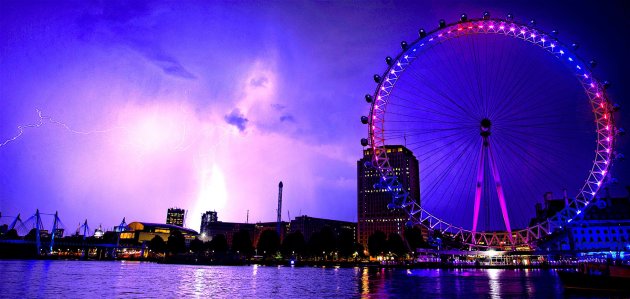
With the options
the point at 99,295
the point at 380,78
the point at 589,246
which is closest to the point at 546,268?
the point at 589,246

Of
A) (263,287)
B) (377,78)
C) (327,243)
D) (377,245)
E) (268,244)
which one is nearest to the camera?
(263,287)

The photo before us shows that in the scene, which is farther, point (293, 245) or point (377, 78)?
point (293, 245)

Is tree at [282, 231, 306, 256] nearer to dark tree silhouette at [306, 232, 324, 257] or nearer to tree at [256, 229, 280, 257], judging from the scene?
dark tree silhouette at [306, 232, 324, 257]

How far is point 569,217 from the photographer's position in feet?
213

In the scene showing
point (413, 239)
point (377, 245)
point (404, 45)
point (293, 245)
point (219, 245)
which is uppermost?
point (404, 45)

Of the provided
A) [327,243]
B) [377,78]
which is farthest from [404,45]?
[327,243]

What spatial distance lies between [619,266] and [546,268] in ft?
264

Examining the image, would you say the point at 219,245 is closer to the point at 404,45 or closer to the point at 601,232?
the point at 601,232

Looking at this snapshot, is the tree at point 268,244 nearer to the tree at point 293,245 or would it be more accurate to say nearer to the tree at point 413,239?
the tree at point 293,245

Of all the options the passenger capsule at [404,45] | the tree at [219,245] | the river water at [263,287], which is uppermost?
the passenger capsule at [404,45]

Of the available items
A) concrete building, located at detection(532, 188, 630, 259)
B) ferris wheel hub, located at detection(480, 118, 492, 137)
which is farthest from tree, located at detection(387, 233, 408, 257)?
ferris wheel hub, located at detection(480, 118, 492, 137)

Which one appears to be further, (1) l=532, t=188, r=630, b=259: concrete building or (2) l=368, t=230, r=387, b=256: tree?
(2) l=368, t=230, r=387, b=256: tree

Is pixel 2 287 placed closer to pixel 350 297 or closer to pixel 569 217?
pixel 350 297

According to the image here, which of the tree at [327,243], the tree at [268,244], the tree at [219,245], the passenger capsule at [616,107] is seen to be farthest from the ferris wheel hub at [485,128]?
the tree at [219,245]
